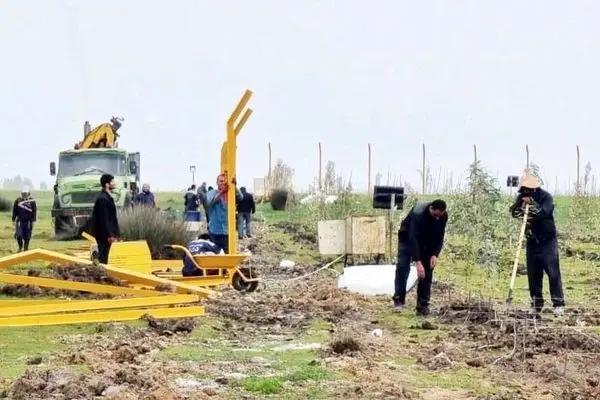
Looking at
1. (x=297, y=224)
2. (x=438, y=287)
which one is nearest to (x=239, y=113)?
(x=438, y=287)

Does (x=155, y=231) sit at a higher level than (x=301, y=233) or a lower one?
higher

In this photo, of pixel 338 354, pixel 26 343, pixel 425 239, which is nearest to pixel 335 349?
pixel 338 354

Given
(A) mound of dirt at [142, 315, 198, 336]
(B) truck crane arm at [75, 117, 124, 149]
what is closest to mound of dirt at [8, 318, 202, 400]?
(A) mound of dirt at [142, 315, 198, 336]

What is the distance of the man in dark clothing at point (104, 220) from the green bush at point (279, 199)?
27958 millimetres

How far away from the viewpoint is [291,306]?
13148 mm

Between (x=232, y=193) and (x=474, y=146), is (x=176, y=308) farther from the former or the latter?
(x=474, y=146)

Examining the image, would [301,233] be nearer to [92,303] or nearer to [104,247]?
[104,247]

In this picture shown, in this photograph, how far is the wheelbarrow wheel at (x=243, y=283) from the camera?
13508mm

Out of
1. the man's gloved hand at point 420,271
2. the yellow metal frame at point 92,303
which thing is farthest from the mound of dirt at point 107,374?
the man's gloved hand at point 420,271

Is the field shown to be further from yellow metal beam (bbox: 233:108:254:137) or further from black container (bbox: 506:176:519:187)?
yellow metal beam (bbox: 233:108:254:137)

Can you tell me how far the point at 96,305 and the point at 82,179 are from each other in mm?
18438

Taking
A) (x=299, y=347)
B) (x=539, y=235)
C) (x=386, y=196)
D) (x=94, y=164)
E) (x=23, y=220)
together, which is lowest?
(x=299, y=347)

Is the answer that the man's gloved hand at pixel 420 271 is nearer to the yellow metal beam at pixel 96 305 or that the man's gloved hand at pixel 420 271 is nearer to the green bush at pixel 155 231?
the yellow metal beam at pixel 96 305

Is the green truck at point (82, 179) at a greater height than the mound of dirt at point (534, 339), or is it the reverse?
the green truck at point (82, 179)
